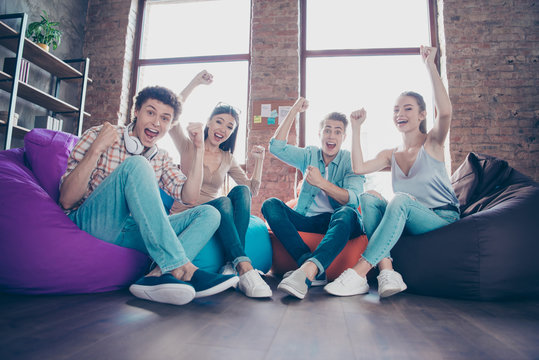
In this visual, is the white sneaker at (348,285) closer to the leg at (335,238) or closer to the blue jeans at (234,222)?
the leg at (335,238)

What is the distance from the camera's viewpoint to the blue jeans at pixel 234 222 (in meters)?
1.49

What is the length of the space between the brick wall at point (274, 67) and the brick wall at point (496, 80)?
1.70m

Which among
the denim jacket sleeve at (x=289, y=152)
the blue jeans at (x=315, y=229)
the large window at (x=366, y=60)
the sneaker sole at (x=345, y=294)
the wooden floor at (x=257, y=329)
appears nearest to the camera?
the wooden floor at (x=257, y=329)

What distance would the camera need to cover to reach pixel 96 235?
4.20ft

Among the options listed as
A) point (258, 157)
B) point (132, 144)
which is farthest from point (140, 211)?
point (258, 157)

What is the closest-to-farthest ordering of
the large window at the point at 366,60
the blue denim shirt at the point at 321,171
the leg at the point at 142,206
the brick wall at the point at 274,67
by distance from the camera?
the leg at the point at 142,206
the blue denim shirt at the point at 321,171
the brick wall at the point at 274,67
the large window at the point at 366,60

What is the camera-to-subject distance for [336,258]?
1801 mm

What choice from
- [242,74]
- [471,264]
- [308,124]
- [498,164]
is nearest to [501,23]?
[308,124]

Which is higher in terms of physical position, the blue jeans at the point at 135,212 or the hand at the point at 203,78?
the hand at the point at 203,78

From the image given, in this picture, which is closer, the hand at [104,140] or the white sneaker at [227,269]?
the hand at [104,140]

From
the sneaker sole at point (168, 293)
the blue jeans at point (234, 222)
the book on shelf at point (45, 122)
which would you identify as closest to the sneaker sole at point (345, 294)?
the blue jeans at point (234, 222)

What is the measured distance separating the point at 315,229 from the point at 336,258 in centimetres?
21

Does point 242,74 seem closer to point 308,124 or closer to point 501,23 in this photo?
point 308,124

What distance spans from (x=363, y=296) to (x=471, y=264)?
18.8 inches
